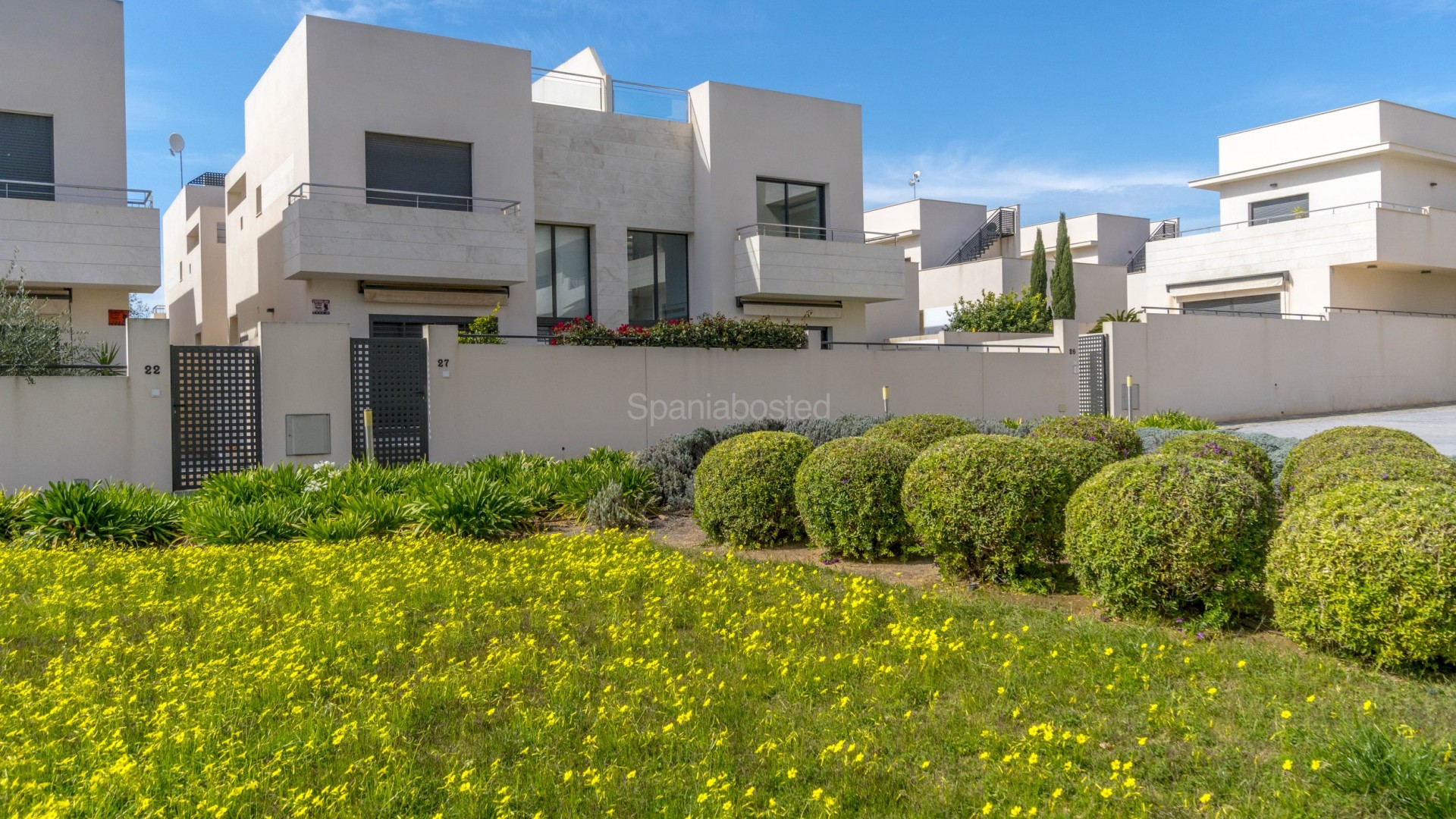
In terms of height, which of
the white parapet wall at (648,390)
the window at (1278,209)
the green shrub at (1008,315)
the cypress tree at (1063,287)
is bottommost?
the white parapet wall at (648,390)

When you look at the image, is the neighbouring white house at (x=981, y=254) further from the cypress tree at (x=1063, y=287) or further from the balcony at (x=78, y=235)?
the balcony at (x=78, y=235)

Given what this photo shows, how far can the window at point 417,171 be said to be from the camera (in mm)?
→ 20359

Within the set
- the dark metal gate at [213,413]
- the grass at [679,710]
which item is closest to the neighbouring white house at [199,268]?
the dark metal gate at [213,413]

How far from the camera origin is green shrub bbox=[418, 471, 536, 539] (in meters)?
10.5

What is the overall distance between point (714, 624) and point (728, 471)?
10.4 feet

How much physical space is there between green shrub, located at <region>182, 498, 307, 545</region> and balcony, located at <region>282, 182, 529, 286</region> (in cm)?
904

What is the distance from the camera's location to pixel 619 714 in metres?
5.00

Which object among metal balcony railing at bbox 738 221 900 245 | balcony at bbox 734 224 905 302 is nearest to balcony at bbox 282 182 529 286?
balcony at bbox 734 224 905 302

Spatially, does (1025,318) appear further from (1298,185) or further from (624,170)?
(624,170)

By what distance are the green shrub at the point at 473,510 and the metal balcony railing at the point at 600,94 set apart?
15281mm

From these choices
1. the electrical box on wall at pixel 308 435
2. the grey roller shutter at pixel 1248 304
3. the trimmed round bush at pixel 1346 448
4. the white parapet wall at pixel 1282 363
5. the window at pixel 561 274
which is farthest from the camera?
the grey roller shutter at pixel 1248 304

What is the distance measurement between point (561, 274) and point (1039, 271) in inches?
806

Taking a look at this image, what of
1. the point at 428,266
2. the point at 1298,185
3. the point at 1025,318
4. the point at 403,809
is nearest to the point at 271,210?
the point at 428,266

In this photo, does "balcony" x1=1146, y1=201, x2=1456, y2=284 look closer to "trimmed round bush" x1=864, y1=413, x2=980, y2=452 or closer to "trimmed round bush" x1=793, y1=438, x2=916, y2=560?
"trimmed round bush" x1=864, y1=413, x2=980, y2=452
